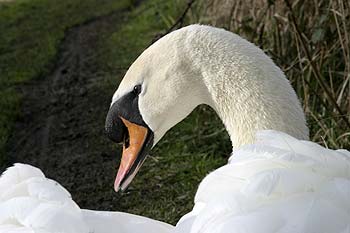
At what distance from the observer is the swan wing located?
191 cm

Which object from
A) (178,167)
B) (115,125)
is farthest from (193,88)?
(178,167)

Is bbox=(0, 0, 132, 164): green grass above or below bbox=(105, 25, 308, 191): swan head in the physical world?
below

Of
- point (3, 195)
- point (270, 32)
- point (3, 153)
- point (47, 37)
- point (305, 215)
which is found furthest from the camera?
point (47, 37)

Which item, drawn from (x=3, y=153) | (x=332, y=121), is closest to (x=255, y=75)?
(x=332, y=121)

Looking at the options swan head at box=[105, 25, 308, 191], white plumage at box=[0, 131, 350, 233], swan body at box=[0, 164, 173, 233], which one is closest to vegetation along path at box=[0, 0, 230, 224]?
swan head at box=[105, 25, 308, 191]

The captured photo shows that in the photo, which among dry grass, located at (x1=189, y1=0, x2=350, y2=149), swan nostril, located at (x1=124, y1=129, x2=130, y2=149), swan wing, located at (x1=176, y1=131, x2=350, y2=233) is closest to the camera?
swan wing, located at (x1=176, y1=131, x2=350, y2=233)

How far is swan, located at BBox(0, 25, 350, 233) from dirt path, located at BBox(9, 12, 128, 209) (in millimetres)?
1805

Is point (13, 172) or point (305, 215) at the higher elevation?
point (305, 215)

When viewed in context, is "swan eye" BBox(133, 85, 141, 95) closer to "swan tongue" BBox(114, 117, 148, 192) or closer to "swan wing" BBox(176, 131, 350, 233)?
"swan tongue" BBox(114, 117, 148, 192)

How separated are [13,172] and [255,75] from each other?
3.01 feet

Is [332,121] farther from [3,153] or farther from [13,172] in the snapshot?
[3,153]

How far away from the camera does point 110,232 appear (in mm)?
2441

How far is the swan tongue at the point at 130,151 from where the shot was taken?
9.59 feet

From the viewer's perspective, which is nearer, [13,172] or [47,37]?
[13,172]
